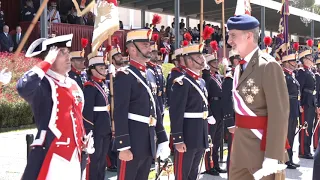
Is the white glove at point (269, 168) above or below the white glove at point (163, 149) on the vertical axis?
above

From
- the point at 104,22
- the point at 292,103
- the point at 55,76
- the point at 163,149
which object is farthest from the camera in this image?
the point at 292,103

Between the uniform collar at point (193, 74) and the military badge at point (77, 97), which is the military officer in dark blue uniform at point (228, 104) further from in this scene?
the military badge at point (77, 97)

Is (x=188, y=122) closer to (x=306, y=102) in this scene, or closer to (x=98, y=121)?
(x=98, y=121)

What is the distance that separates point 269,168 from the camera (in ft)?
11.2

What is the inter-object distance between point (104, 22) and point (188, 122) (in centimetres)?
152

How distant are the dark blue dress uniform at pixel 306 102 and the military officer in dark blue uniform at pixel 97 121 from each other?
4.38 m

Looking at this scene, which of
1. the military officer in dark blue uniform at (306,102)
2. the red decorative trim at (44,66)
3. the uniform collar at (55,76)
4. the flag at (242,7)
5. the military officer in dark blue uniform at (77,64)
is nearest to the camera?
the red decorative trim at (44,66)

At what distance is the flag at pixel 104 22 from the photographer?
505cm

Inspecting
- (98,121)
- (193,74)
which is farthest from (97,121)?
(193,74)

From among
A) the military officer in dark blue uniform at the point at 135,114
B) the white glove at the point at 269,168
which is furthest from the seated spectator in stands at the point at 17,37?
the white glove at the point at 269,168

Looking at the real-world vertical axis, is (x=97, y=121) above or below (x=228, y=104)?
below

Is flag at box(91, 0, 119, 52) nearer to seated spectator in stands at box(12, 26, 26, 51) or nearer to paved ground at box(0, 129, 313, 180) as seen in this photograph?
paved ground at box(0, 129, 313, 180)

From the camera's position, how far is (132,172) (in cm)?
461

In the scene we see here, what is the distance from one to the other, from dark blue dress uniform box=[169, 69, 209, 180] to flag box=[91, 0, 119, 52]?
1.00 meters
